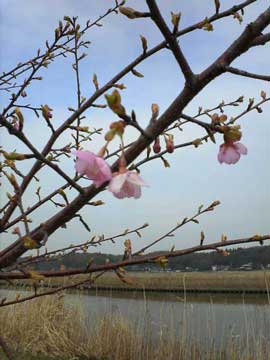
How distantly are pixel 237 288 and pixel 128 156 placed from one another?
56.2 ft

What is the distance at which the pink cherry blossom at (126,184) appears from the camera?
50 cm

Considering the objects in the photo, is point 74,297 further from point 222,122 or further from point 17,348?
point 222,122

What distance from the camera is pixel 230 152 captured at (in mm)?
667

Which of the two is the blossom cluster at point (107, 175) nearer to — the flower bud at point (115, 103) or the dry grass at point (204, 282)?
the flower bud at point (115, 103)

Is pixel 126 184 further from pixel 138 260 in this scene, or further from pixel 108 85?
pixel 108 85

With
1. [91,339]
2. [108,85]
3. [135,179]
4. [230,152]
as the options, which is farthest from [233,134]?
[91,339]

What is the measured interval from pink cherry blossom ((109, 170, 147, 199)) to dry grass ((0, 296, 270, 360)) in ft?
12.5

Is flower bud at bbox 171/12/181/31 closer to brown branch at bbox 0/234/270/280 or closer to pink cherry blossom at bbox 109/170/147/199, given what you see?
pink cherry blossom at bbox 109/170/147/199

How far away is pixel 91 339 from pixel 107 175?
16.1 feet

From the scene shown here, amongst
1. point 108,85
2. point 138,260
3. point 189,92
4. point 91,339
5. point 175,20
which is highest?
point 108,85

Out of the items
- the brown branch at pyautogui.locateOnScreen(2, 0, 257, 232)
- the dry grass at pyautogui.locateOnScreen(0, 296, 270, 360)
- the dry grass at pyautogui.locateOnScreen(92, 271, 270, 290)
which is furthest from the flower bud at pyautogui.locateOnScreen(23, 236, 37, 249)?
the dry grass at pyautogui.locateOnScreen(92, 271, 270, 290)

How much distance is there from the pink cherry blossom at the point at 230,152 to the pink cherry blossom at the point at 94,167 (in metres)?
0.23

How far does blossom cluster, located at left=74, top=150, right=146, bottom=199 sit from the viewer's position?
0.51 metres

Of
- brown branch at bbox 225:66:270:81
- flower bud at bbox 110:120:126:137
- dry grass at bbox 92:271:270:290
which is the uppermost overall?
brown branch at bbox 225:66:270:81
